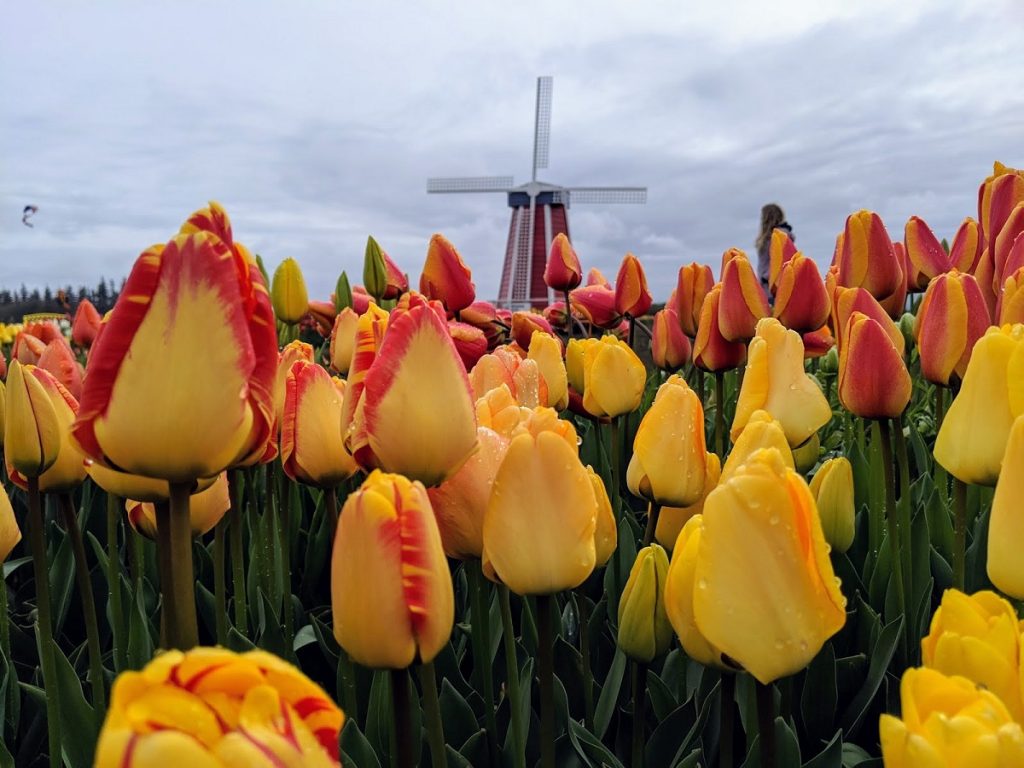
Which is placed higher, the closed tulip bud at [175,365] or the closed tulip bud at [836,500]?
the closed tulip bud at [175,365]

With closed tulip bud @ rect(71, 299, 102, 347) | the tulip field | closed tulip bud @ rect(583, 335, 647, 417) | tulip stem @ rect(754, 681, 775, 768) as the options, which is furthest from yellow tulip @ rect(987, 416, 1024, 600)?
closed tulip bud @ rect(71, 299, 102, 347)

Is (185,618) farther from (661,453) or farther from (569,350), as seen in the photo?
(569,350)

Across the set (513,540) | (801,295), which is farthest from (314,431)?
(801,295)

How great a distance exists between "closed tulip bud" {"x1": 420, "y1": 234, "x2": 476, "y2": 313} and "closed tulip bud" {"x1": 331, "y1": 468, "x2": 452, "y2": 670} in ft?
8.08

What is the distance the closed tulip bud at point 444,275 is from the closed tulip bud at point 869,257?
1.33m

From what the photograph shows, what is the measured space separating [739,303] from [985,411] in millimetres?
1160

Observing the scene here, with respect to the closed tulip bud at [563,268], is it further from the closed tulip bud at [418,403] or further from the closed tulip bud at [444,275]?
the closed tulip bud at [418,403]

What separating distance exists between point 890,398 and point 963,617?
0.83 m

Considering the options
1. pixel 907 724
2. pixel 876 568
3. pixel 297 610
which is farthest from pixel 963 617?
pixel 297 610

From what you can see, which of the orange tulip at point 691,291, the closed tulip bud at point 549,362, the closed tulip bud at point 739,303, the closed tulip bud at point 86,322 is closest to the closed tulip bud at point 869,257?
the closed tulip bud at point 739,303

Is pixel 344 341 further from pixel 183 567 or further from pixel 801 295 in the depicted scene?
pixel 183 567

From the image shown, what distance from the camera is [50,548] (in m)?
2.62

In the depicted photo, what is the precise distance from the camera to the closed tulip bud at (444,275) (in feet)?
10.6

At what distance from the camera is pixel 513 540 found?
0.96 meters
